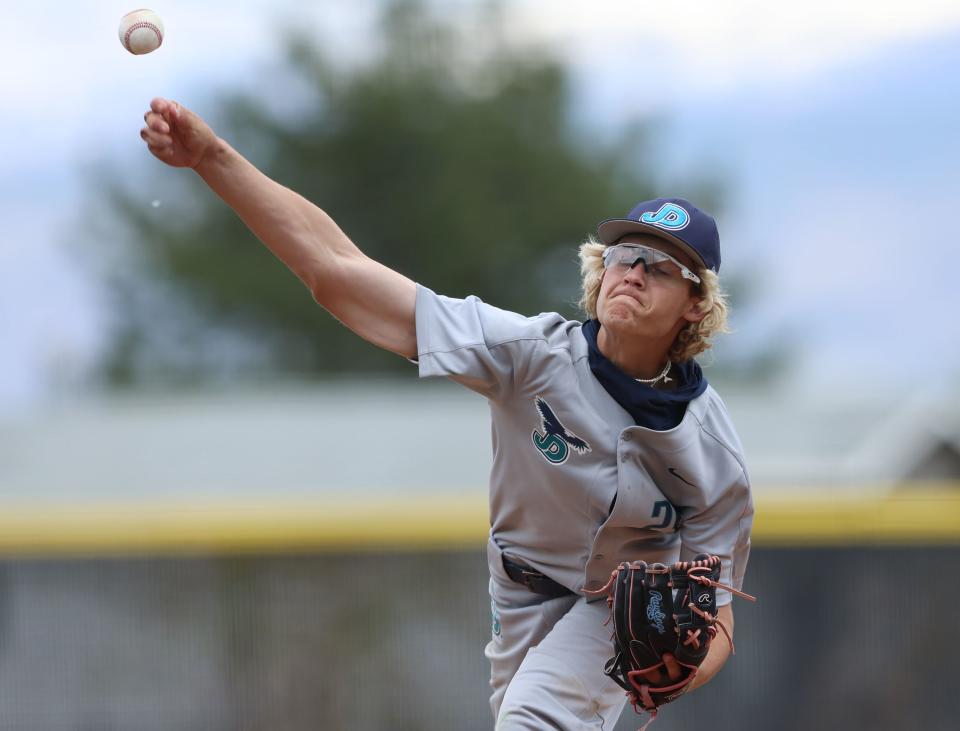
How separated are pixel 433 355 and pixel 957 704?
4.64 metres

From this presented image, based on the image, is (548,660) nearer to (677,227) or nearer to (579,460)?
(579,460)

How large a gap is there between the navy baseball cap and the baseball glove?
0.75m

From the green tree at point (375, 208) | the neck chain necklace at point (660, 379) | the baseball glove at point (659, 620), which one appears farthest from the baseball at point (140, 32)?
the green tree at point (375, 208)

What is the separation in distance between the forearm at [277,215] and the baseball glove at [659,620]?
1.03 metres

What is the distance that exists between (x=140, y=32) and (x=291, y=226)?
0.55m

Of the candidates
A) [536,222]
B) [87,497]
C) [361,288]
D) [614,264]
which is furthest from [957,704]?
[536,222]

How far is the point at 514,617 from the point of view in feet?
11.5

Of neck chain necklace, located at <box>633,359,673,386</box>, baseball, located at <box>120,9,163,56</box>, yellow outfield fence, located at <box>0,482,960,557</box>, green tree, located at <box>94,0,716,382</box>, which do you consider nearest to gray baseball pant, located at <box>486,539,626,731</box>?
neck chain necklace, located at <box>633,359,673,386</box>

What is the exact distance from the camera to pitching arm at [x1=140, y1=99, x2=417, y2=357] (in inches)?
→ 110

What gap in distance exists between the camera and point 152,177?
22.6m

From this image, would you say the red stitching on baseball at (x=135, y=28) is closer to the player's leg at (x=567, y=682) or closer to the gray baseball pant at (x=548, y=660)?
the gray baseball pant at (x=548, y=660)

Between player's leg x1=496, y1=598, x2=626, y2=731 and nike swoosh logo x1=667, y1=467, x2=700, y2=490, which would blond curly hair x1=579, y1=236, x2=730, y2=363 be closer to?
nike swoosh logo x1=667, y1=467, x2=700, y2=490

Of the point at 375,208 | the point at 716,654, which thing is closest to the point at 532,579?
the point at 716,654

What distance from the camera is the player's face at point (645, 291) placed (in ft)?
10.2
